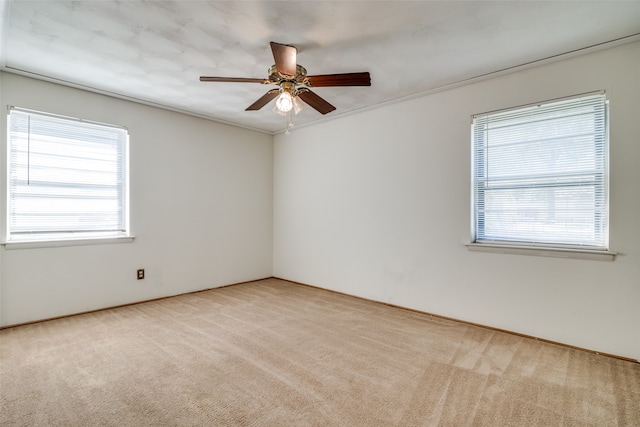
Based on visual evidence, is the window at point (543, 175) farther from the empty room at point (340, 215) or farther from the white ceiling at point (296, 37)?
the white ceiling at point (296, 37)

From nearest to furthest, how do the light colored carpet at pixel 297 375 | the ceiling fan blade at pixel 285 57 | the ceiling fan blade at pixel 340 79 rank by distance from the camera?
1. the light colored carpet at pixel 297 375
2. the ceiling fan blade at pixel 285 57
3. the ceiling fan blade at pixel 340 79

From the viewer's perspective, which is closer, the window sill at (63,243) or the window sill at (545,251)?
the window sill at (545,251)

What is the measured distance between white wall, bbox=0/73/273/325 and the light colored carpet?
1.27 ft

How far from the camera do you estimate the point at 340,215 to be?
4.43 m

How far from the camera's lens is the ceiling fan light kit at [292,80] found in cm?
214

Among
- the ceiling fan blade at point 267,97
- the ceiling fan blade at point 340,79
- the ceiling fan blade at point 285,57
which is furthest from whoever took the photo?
the ceiling fan blade at point 267,97

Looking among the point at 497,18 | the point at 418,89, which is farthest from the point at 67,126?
the point at 497,18

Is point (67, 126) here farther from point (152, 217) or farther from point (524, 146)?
point (524, 146)

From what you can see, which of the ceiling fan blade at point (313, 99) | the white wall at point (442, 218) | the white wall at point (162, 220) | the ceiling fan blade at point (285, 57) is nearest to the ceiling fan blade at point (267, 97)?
the ceiling fan blade at point (313, 99)

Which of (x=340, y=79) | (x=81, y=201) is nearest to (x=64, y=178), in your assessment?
(x=81, y=201)

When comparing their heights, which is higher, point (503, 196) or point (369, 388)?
point (503, 196)

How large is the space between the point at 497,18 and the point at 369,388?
2701 millimetres

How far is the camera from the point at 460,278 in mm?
3324

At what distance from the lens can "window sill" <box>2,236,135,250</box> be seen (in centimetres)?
308
